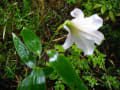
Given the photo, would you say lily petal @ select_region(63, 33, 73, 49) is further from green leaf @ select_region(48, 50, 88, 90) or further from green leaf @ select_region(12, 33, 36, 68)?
green leaf @ select_region(12, 33, 36, 68)

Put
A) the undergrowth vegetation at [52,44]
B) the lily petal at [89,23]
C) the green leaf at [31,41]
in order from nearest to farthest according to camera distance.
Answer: the lily petal at [89,23] < the green leaf at [31,41] < the undergrowth vegetation at [52,44]

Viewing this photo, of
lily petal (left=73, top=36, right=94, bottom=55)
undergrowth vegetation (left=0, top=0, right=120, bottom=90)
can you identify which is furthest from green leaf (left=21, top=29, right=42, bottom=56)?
lily petal (left=73, top=36, right=94, bottom=55)

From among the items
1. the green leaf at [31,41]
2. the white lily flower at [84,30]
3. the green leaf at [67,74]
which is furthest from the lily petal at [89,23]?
the green leaf at [31,41]

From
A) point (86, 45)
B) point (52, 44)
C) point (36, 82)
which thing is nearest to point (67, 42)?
point (86, 45)

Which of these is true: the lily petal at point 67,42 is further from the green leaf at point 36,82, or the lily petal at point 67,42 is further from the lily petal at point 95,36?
the green leaf at point 36,82

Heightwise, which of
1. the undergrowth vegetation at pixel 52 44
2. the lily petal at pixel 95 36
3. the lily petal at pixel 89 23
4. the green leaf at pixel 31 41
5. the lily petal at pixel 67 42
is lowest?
the undergrowth vegetation at pixel 52 44

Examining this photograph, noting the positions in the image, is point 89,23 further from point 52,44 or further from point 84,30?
point 52,44
